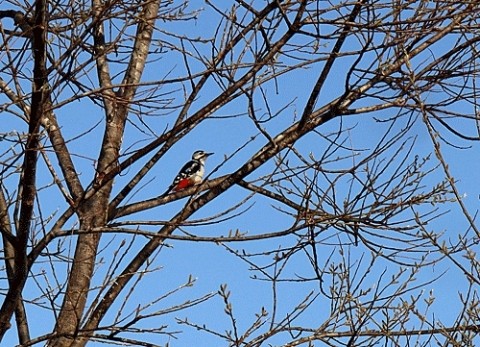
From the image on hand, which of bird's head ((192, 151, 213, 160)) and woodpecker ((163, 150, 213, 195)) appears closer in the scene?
woodpecker ((163, 150, 213, 195))

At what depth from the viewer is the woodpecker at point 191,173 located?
8406 millimetres

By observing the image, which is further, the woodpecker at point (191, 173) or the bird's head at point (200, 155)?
the bird's head at point (200, 155)

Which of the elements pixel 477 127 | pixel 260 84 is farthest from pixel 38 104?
pixel 477 127

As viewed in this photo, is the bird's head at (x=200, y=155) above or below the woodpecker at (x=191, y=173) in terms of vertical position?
above

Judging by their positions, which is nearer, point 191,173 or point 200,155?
point 191,173

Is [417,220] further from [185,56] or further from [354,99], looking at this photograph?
[185,56]

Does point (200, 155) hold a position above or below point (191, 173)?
above

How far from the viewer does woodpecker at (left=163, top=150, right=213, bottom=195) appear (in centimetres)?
841

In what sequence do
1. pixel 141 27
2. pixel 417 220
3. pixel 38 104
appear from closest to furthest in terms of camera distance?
pixel 38 104 → pixel 417 220 → pixel 141 27

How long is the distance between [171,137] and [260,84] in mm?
545

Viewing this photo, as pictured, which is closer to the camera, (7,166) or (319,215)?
(7,166)

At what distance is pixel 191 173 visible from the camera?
868 cm

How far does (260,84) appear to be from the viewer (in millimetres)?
4023

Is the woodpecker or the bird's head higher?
the bird's head
